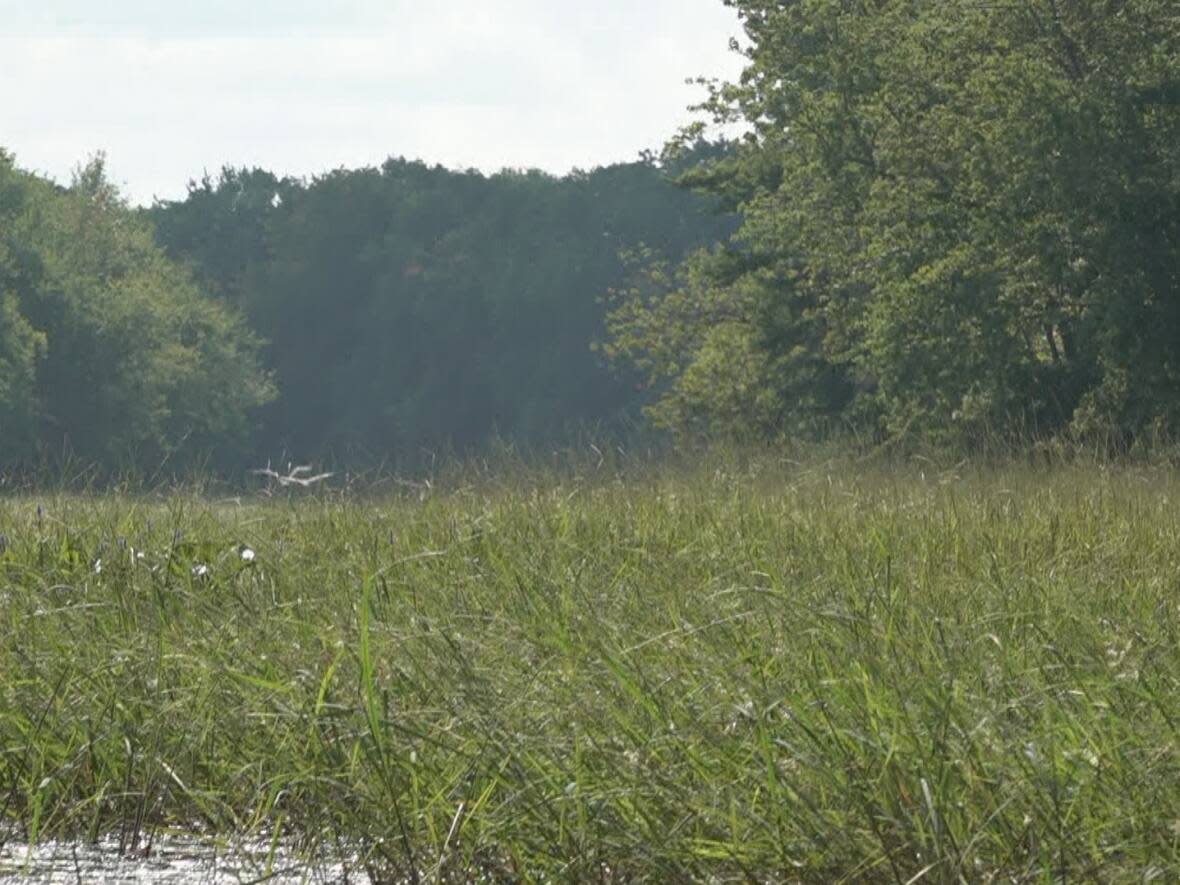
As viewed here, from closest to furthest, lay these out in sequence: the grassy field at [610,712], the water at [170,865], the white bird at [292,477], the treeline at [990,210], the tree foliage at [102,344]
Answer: the grassy field at [610,712] → the water at [170,865] → the white bird at [292,477] → the treeline at [990,210] → the tree foliage at [102,344]

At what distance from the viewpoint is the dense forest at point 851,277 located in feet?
71.7

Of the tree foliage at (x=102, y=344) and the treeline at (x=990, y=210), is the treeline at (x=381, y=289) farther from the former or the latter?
the treeline at (x=990, y=210)

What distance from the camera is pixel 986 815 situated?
3.19 m

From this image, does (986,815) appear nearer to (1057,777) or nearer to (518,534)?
(1057,777)

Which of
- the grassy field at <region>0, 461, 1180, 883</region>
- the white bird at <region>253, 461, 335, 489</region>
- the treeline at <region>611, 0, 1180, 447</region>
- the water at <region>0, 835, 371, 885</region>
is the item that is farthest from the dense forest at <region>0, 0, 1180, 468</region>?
the water at <region>0, 835, 371, 885</region>

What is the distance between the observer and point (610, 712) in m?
3.80

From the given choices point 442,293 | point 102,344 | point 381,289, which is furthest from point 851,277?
point 381,289

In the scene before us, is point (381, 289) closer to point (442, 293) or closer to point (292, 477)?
point (442, 293)

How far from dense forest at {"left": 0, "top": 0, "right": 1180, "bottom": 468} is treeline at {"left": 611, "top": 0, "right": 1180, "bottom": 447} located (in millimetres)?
37

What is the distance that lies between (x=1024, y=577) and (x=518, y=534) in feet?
7.20

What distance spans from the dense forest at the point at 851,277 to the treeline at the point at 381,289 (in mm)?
269

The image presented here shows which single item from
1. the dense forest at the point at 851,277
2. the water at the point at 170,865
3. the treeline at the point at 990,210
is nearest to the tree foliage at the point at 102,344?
the dense forest at the point at 851,277

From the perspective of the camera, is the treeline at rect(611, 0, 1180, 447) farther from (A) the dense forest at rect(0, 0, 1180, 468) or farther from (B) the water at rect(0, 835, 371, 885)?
(B) the water at rect(0, 835, 371, 885)

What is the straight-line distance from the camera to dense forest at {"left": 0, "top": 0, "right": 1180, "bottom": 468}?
21.8 meters
